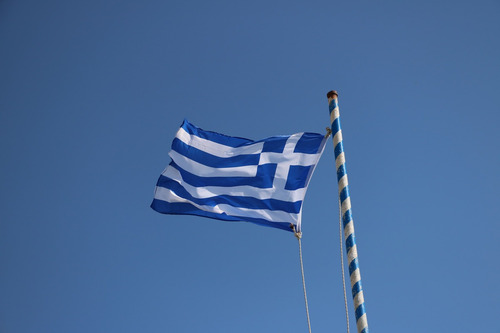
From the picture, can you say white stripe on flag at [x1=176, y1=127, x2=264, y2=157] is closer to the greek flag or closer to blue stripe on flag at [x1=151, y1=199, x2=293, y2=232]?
the greek flag

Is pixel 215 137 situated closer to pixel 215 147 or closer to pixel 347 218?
pixel 215 147

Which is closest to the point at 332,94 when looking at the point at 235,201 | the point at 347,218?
the point at 347,218

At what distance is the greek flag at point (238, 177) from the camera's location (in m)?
10.6

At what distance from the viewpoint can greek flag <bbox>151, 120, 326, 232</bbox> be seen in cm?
1065

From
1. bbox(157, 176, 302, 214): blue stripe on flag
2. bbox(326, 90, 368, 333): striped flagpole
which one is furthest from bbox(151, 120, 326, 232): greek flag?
bbox(326, 90, 368, 333): striped flagpole

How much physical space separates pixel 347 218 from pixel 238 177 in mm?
3344

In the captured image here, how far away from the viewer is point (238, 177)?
11.4m

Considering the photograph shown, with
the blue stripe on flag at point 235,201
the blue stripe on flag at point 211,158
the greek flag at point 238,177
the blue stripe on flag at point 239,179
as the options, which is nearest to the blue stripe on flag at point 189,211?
the greek flag at point 238,177

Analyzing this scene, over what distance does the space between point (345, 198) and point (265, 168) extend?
107 inches

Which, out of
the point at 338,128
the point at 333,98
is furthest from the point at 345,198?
the point at 333,98

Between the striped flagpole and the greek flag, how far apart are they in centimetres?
109

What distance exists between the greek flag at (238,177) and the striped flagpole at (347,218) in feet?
3.58

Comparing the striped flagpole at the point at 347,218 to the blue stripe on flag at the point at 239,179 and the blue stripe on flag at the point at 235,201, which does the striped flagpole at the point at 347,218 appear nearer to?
the blue stripe on flag at the point at 235,201

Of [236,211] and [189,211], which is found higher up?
[189,211]
